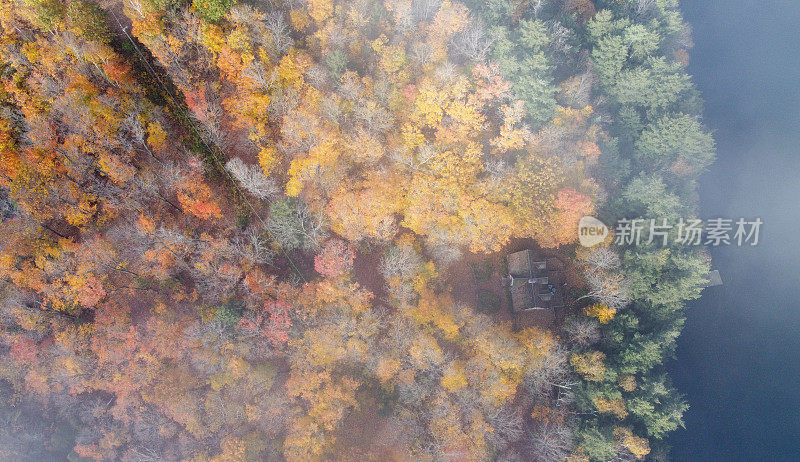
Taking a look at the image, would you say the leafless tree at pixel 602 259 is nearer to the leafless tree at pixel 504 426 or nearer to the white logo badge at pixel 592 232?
the white logo badge at pixel 592 232

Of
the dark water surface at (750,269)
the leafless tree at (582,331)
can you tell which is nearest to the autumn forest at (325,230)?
the leafless tree at (582,331)

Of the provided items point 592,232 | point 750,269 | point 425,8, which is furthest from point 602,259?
point 425,8

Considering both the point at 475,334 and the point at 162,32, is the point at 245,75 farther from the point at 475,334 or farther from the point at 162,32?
the point at 475,334

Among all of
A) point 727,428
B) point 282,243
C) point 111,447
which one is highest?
point 282,243

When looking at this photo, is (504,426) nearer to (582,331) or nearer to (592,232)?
(582,331)

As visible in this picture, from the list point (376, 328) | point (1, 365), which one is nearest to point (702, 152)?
point (376, 328)
